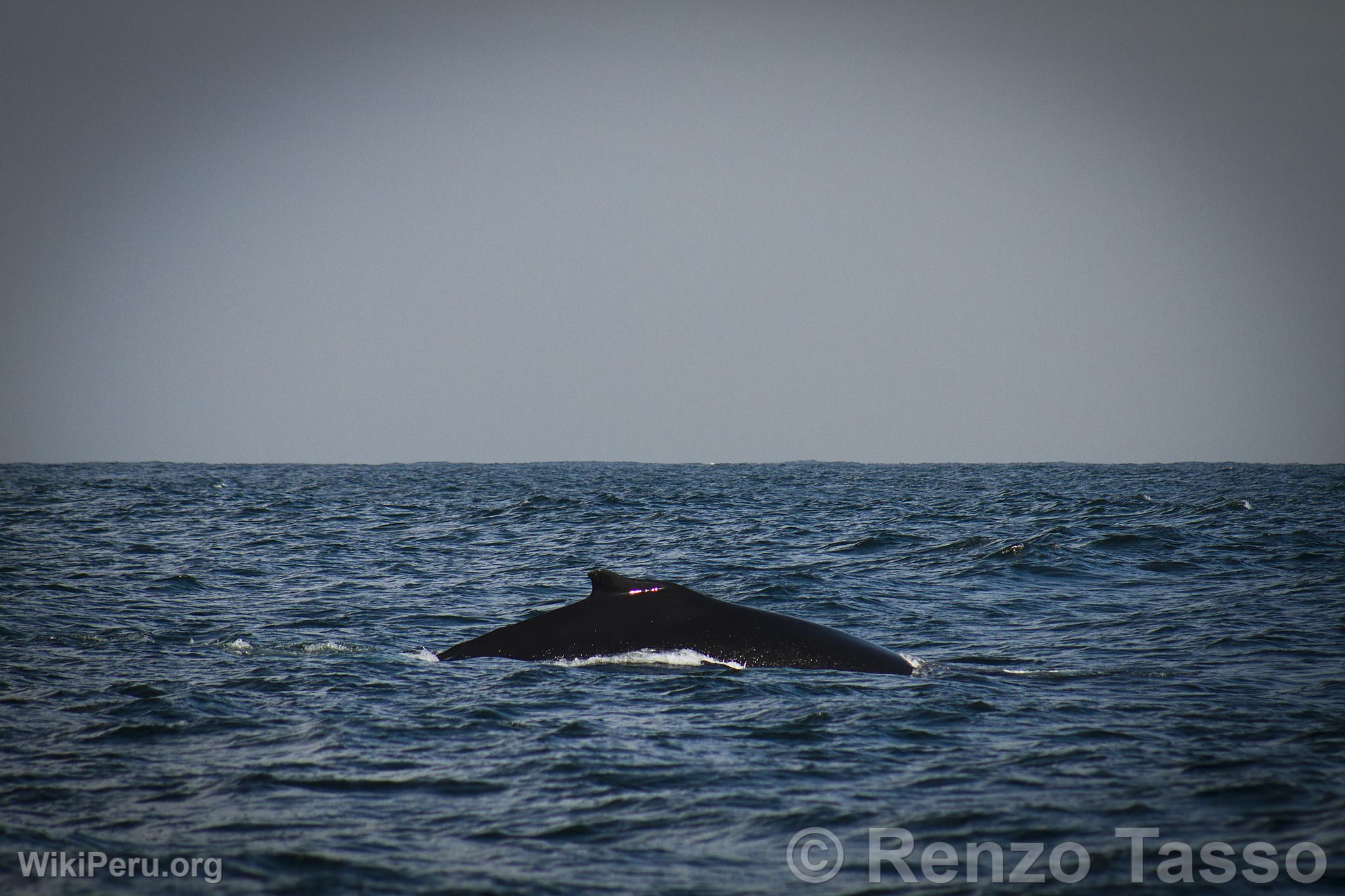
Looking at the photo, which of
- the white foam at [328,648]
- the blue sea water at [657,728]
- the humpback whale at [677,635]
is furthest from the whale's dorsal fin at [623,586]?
the white foam at [328,648]

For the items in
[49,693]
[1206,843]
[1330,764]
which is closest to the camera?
[1206,843]

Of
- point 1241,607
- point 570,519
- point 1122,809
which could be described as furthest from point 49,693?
point 570,519

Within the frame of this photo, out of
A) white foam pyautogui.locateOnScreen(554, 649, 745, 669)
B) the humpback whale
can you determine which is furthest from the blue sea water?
the humpback whale

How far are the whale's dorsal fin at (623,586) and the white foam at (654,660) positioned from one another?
654 millimetres

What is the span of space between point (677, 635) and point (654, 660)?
349 millimetres

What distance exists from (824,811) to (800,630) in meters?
4.99

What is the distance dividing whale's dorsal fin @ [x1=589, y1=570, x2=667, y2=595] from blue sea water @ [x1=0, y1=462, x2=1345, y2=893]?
96 cm

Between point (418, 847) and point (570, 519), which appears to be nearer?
point (418, 847)

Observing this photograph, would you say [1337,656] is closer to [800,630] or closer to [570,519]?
[800,630]

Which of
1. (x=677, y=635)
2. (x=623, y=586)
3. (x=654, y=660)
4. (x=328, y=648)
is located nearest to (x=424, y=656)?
(x=328, y=648)

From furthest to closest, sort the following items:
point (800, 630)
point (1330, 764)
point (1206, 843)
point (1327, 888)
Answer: point (800, 630)
point (1330, 764)
point (1206, 843)
point (1327, 888)

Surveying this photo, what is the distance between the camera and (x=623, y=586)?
39.7 ft

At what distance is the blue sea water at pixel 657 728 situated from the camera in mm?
6637

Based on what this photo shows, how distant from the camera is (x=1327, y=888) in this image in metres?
5.90
